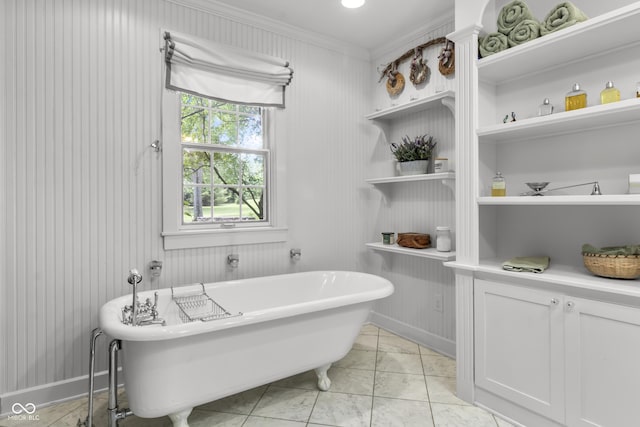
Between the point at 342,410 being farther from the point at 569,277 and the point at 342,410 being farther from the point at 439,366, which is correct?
the point at 569,277

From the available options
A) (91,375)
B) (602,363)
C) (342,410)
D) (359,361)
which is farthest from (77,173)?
(602,363)

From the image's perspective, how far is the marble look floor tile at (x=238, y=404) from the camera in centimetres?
206

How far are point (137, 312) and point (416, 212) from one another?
2.26 metres

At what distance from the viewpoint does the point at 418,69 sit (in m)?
3.03

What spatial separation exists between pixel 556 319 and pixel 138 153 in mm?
2636

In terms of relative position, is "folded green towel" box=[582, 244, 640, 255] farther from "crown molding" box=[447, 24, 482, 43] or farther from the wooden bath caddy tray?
the wooden bath caddy tray

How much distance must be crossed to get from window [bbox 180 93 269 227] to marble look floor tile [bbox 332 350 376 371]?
4.20 ft

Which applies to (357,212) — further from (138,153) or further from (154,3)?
(154,3)

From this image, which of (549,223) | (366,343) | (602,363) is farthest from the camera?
(366,343)

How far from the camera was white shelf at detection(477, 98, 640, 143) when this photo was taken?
157 centimetres

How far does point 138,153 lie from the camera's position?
2393mm

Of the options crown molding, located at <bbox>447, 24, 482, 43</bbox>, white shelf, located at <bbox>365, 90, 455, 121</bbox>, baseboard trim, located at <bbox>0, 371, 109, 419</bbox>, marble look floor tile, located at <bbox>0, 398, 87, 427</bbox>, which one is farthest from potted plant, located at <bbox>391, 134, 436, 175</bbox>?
marble look floor tile, located at <bbox>0, 398, 87, 427</bbox>

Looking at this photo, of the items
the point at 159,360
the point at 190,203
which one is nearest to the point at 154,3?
the point at 190,203

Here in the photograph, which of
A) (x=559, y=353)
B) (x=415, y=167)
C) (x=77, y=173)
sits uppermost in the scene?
(x=415, y=167)
